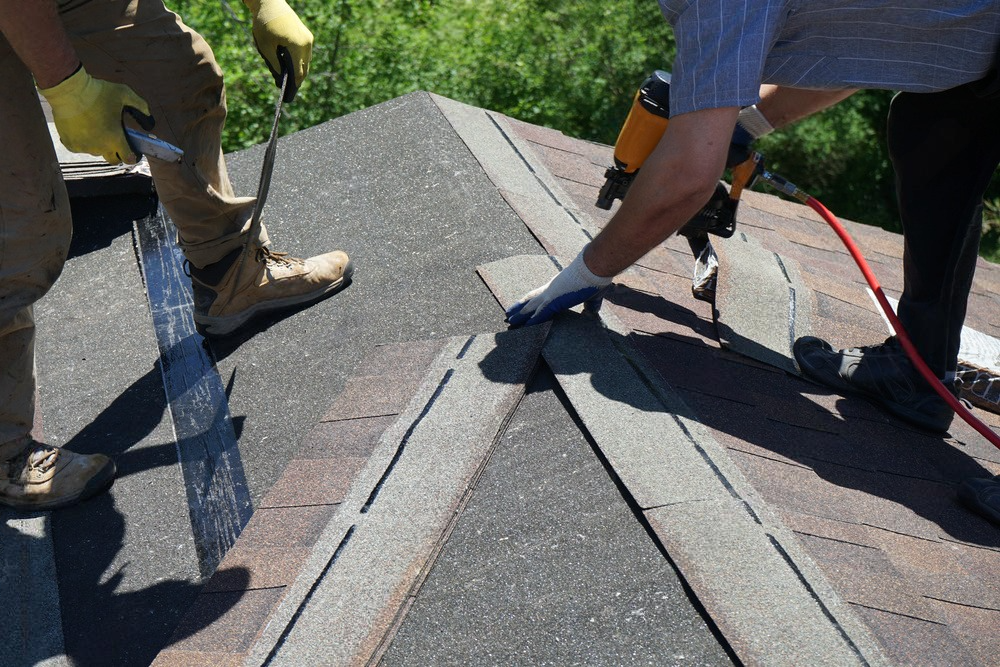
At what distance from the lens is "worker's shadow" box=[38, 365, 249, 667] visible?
214 centimetres

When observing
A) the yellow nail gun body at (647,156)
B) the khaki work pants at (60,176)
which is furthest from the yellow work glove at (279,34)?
the yellow nail gun body at (647,156)

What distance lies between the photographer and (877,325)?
347cm

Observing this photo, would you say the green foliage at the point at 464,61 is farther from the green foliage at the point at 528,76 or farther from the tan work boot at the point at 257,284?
the tan work boot at the point at 257,284

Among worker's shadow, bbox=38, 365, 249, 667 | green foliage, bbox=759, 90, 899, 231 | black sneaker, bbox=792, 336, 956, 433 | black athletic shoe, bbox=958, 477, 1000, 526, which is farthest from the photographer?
green foliage, bbox=759, 90, 899, 231

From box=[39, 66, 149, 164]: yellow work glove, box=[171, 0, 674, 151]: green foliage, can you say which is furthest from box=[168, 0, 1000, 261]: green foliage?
box=[39, 66, 149, 164]: yellow work glove

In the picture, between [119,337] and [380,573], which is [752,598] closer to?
[380,573]

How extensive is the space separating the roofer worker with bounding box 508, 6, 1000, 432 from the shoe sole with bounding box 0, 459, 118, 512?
4.13 feet

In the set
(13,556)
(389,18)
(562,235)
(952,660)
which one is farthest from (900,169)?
(389,18)

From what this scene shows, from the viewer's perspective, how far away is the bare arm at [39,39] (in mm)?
2160

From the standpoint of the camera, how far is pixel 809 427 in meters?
2.62

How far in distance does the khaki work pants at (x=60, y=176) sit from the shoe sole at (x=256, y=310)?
20 centimetres

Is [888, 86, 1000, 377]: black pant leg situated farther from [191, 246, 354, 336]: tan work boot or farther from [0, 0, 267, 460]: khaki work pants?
[0, 0, 267, 460]: khaki work pants

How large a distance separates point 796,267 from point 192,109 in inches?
Result: 92.5

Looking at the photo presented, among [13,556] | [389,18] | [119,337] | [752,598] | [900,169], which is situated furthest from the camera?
[389,18]
